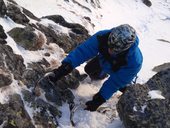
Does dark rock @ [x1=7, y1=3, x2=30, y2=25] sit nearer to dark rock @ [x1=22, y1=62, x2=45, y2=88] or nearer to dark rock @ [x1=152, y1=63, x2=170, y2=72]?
dark rock @ [x1=22, y1=62, x2=45, y2=88]

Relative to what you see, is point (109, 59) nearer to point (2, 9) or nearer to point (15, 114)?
point (15, 114)

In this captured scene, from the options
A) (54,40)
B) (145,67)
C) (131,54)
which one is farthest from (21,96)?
(145,67)

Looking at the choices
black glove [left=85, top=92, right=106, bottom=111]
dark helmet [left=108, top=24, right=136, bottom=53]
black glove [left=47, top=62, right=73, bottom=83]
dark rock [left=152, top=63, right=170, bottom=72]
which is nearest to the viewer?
dark helmet [left=108, top=24, right=136, bottom=53]

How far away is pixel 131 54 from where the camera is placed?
278 inches

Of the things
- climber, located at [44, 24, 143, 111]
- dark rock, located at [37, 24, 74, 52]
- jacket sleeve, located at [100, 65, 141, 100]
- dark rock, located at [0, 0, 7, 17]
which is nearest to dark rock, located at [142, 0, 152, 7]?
dark rock, located at [37, 24, 74, 52]

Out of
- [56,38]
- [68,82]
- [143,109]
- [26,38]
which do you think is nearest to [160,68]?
[56,38]

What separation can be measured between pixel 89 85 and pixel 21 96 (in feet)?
6.93

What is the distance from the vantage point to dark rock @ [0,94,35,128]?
6.07 m

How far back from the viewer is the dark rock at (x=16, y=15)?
892 centimetres

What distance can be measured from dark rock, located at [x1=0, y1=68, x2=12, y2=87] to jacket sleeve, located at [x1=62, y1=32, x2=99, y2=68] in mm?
1102

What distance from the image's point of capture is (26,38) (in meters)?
8.27

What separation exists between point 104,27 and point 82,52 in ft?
27.0

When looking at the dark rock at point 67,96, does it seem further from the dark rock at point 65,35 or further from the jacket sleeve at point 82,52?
the dark rock at point 65,35

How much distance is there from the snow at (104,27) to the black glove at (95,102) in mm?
119
